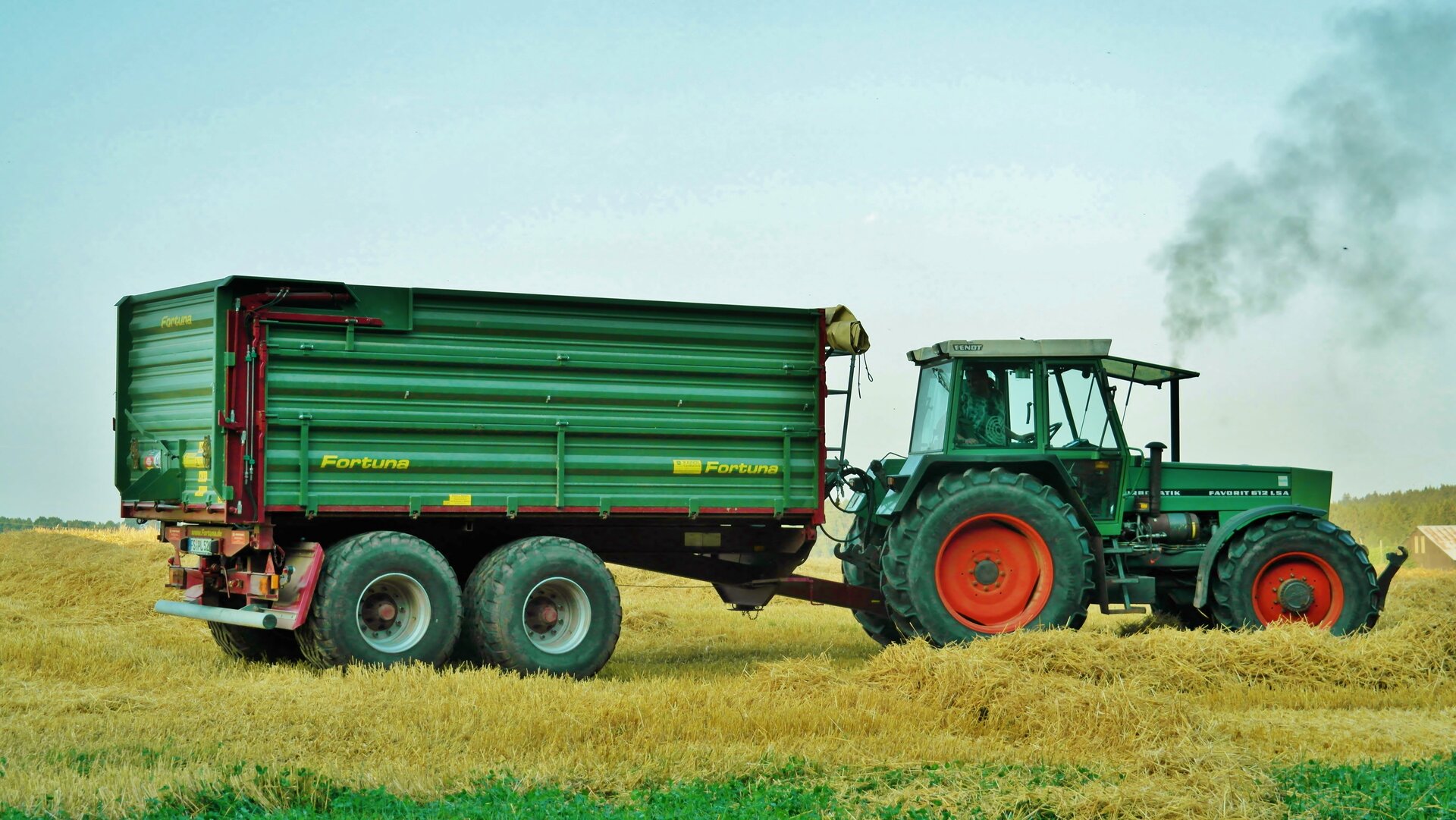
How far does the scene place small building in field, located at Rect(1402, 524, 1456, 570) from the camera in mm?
31719

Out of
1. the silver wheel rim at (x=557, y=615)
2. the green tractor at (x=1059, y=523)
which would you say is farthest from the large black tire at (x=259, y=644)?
the green tractor at (x=1059, y=523)

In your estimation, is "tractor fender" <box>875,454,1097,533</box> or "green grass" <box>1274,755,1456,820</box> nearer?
"green grass" <box>1274,755,1456,820</box>

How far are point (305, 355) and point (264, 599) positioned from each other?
1878mm

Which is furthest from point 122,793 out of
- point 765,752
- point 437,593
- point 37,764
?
point 437,593

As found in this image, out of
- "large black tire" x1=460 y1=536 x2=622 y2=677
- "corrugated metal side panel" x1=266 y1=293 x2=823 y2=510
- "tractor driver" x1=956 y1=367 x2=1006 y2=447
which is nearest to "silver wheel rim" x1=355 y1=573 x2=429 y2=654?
"large black tire" x1=460 y1=536 x2=622 y2=677

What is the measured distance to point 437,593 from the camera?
10.3 m

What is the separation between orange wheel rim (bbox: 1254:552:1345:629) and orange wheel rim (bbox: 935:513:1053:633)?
7.14ft

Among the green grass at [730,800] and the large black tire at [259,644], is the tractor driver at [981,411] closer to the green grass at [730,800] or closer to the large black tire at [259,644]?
the green grass at [730,800]

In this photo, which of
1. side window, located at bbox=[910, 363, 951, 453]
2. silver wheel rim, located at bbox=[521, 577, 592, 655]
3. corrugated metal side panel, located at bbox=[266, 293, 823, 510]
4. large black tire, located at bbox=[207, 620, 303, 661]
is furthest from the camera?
side window, located at bbox=[910, 363, 951, 453]

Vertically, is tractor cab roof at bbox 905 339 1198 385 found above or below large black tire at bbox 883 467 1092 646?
above

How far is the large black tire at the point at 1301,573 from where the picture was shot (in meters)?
12.1

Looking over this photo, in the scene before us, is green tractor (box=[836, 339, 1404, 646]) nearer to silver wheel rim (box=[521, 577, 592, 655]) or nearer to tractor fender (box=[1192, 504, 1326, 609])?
tractor fender (box=[1192, 504, 1326, 609])

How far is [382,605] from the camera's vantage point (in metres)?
10.3

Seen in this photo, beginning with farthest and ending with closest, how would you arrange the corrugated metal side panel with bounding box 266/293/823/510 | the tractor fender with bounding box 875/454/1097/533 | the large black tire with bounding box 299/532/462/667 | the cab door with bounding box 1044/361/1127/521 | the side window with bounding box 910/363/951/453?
the cab door with bounding box 1044/361/1127/521
the side window with bounding box 910/363/951/453
the tractor fender with bounding box 875/454/1097/533
the corrugated metal side panel with bounding box 266/293/823/510
the large black tire with bounding box 299/532/462/667
